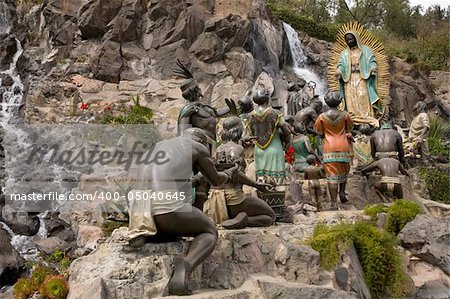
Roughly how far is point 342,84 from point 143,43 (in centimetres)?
868

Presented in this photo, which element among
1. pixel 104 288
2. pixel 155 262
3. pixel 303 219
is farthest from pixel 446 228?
pixel 104 288

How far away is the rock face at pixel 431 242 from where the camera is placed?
18.1ft

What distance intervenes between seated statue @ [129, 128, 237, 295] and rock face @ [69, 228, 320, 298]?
14 centimetres

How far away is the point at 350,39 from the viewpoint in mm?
12875

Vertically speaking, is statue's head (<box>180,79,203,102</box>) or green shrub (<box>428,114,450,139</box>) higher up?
green shrub (<box>428,114,450,139</box>)

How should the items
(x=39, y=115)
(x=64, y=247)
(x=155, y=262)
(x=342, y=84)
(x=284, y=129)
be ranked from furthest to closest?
(x=39, y=115)
(x=342, y=84)
(x=64, y=247)
(x=284, y=129)
(x=155, y=262)

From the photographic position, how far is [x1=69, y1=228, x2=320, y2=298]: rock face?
147 inches

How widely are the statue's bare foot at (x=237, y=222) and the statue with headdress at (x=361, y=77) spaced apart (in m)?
7.86

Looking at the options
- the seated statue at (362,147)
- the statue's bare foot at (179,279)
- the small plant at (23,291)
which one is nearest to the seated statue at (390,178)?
the seated statue at (362,147)

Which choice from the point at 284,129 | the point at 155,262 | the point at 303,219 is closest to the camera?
the point at 155,262

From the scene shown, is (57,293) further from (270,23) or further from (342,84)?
(270,23)

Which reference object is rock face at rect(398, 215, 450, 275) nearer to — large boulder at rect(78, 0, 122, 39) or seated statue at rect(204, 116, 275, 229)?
seated statue at rect(204, 116, 275, 229)

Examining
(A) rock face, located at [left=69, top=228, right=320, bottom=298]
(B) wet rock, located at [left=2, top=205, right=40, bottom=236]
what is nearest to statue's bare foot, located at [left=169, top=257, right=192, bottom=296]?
(A) rock face, located at [left=69, top=228, right=320, bottom=298]

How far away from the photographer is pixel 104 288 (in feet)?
11.9
